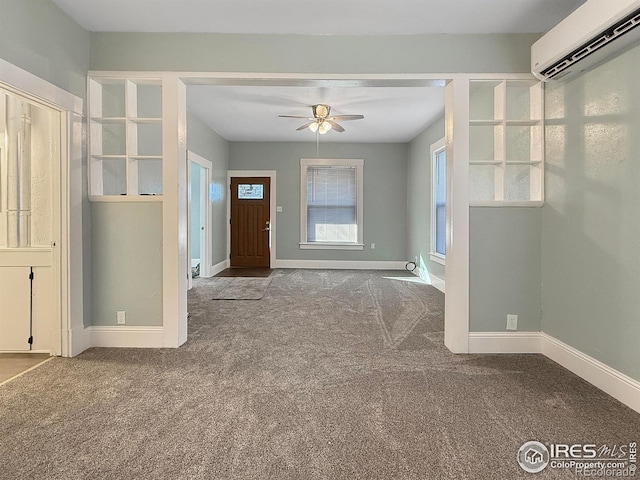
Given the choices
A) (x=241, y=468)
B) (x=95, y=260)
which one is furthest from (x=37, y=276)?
(x=241, y=468)

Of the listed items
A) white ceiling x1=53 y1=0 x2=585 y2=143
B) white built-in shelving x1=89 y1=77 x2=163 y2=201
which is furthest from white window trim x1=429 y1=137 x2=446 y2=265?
white built-in shelving x1=89 y1=77 x2=163 y2=201

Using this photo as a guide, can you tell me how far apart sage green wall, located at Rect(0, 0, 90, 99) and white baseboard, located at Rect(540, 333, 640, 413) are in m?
4.02

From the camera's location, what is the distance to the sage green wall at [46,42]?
7.39 feet

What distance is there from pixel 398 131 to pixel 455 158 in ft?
13.0

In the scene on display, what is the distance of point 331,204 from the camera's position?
789cm

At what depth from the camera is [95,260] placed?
307 centimetres

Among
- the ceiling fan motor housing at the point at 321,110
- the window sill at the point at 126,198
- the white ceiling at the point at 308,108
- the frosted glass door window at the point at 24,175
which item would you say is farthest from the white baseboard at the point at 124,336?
the ceiling fan motor housing at the point at 321,110

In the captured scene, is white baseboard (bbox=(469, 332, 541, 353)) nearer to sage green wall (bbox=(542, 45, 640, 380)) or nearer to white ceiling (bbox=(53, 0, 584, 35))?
sage green wall (bbox=(542, 45, 640, 380))

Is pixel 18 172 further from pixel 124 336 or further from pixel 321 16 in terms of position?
pixel 321 16

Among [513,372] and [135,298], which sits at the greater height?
[135,298]

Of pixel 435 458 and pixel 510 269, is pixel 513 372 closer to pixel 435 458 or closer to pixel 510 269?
pixel 510 269

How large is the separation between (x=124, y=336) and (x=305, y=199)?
5.18 metres

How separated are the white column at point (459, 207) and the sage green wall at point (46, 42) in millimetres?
2880
